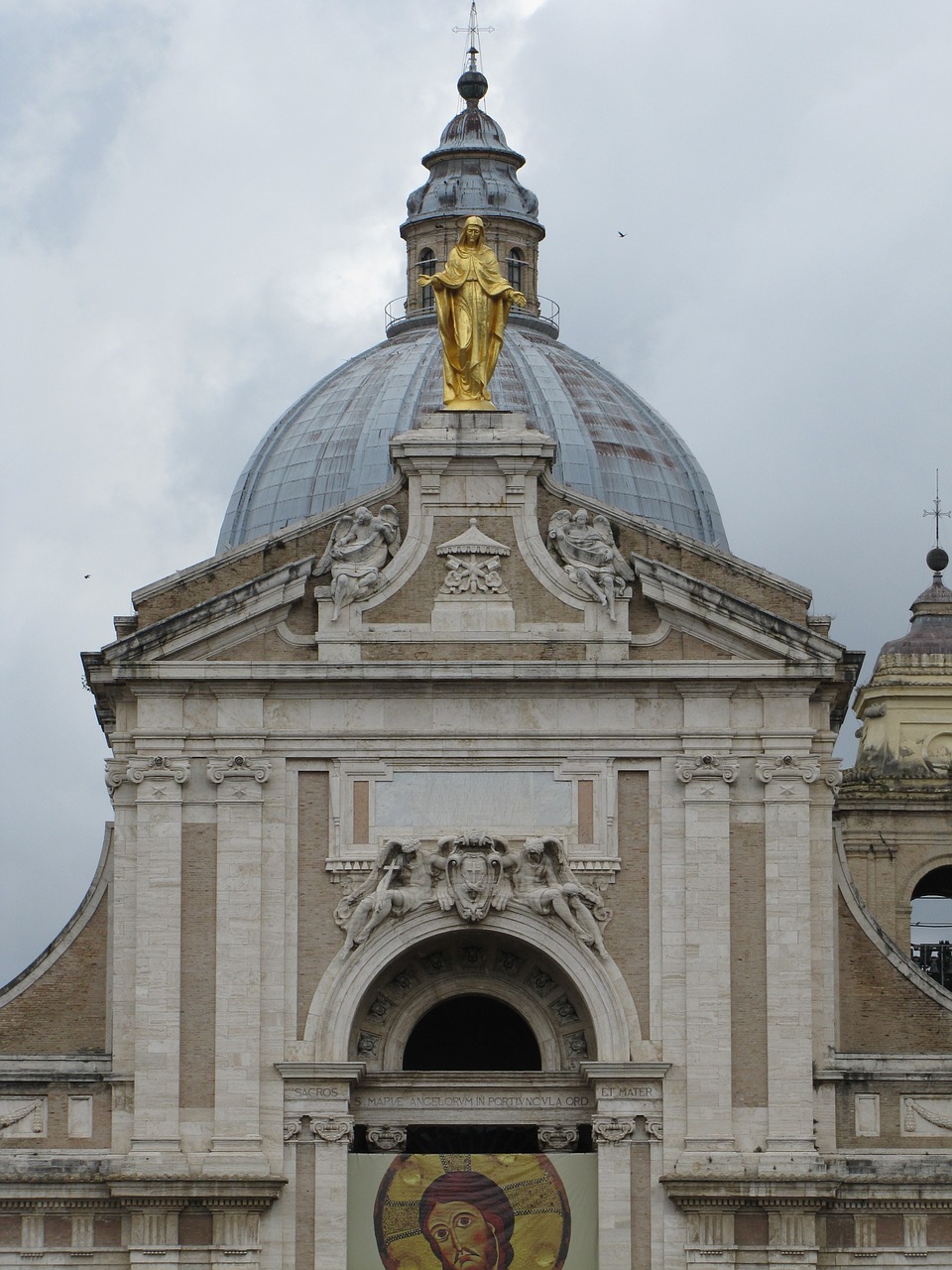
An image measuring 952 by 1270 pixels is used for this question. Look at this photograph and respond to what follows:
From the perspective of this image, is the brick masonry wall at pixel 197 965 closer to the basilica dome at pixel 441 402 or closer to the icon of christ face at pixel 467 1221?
the icon of christ face at pixel 467 1221

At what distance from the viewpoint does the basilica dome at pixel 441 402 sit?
70.3 m

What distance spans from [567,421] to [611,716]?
17.2 meters

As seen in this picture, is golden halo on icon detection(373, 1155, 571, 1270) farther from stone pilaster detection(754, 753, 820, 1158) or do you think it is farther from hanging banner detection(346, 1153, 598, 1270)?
stone pilaster detection(754, 753, 820, 1158)

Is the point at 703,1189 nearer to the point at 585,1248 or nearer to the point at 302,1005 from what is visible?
the point at 585,1248

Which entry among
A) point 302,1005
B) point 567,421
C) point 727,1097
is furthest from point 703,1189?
point 567,421

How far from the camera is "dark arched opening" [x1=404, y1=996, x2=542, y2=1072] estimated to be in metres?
55.9

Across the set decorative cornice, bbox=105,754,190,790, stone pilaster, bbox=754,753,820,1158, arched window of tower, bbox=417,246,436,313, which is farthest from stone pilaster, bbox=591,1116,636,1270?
arched window of tower, bbox=417,246,436,313

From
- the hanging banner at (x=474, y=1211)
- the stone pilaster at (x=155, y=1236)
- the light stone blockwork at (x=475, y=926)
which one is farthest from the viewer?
the hanging banner at (x=474, y=1211)

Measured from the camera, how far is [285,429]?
72438 millimetres

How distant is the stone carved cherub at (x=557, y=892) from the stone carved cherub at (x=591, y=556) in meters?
3.17

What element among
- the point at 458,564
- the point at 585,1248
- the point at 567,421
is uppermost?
the point at 567,421

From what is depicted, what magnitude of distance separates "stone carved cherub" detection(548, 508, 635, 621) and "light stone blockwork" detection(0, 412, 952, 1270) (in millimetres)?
104

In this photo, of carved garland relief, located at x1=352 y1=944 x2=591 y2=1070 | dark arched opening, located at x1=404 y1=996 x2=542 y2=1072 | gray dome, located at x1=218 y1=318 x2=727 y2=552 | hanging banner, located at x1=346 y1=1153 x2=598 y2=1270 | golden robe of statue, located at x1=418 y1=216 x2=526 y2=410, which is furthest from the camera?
gray dome, located at x1=218 y1=318 x2=727 y2=552

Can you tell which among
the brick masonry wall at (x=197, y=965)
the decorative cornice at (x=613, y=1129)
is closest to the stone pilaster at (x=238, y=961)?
the brick masonry wall at (x=197, y=965)
